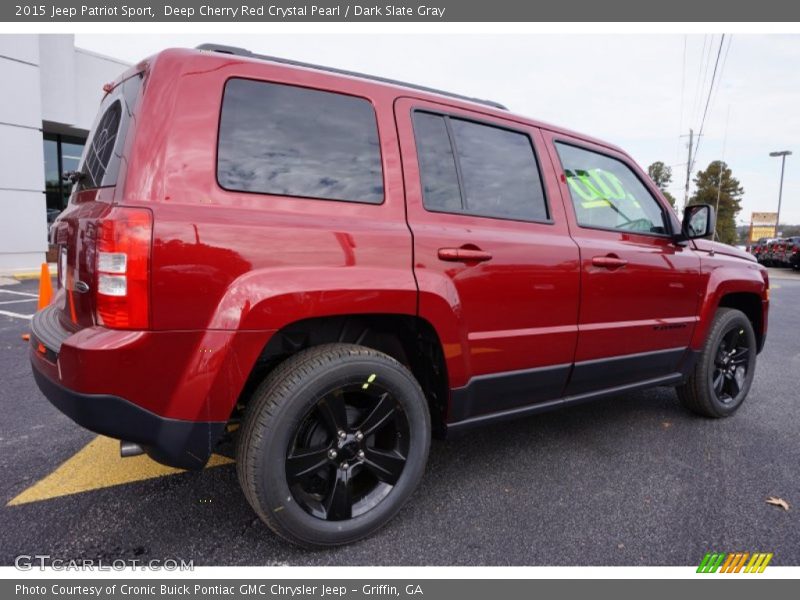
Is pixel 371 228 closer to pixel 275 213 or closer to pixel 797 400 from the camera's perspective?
pixel 275 213

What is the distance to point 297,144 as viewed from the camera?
2053mm

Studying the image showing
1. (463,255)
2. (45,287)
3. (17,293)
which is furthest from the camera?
(17,293)

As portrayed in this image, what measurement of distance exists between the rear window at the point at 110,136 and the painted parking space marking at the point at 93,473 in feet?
4.68

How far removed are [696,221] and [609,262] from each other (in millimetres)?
967

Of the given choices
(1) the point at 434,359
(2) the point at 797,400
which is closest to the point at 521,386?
(1) the point at 434,359

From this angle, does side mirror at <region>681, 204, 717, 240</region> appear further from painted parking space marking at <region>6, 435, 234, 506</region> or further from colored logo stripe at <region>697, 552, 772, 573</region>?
painted parking space marking at <region>6, 435, 234, 506</region>

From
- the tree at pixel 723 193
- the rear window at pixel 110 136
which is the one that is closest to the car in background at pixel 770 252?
the tree at pixel 723 193

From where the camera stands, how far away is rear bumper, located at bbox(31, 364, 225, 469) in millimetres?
1760

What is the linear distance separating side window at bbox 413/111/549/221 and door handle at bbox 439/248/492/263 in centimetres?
20

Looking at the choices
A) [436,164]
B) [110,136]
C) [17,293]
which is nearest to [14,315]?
[17,293]

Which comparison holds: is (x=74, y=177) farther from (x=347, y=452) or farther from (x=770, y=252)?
(x=770, y=252)

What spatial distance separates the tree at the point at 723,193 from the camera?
139 feet

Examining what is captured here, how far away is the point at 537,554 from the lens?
2.11 meters

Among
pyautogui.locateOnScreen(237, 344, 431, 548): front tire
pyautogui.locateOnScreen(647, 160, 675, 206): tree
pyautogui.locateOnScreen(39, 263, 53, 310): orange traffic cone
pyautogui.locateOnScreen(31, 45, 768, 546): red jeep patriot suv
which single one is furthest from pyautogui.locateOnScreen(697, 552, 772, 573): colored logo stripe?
pyautogui.locateOnScreen(647, 160, 675, 206): tree
